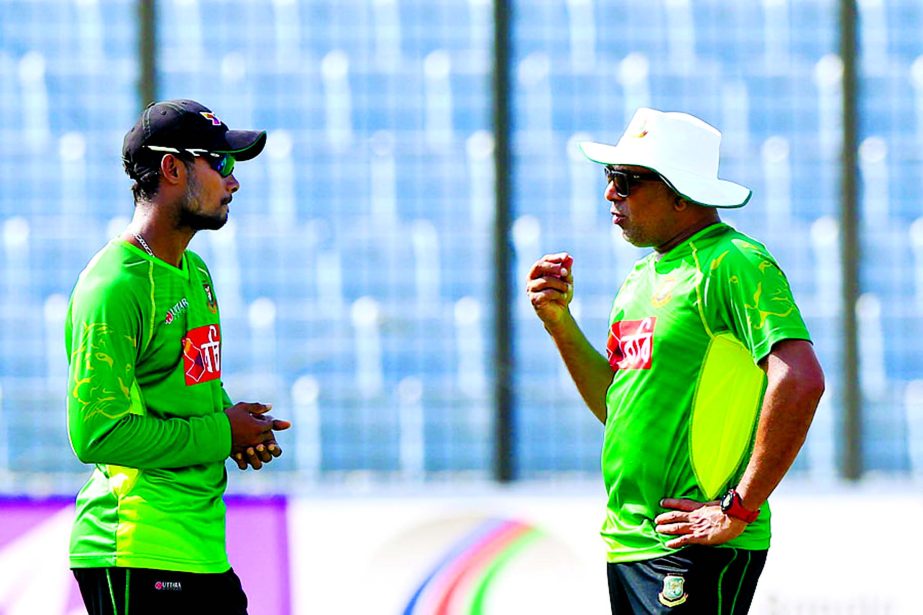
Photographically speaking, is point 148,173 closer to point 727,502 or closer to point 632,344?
point 632,344

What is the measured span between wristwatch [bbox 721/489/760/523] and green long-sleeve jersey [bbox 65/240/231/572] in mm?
1082

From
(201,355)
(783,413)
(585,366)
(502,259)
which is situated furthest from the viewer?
(502,259)

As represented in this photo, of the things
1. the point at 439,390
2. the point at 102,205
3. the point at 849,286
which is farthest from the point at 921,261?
the point at 102,205

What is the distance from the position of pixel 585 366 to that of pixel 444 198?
290 centimetres

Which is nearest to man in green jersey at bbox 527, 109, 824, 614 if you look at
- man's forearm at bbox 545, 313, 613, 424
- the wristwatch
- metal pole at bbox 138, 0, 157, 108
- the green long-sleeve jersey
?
the wristwatch

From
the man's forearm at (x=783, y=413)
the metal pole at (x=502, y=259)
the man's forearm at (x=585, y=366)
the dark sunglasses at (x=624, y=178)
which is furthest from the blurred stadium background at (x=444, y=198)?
the man's forearm at (x=783, y=413)

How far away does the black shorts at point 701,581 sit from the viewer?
11.0 ft

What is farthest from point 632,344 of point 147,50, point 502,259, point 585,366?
point 147,50

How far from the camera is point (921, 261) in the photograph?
679cm

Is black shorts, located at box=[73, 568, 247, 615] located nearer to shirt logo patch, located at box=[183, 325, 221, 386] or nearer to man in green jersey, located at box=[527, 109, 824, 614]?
shirt logo patch, located at box=[183, 325, 221, 386]

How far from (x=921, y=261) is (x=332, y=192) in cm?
256

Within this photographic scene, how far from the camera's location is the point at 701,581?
3355mm

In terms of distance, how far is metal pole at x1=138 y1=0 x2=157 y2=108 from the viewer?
6660 millimetres

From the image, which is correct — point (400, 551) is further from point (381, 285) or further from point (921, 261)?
point (921, 261)
